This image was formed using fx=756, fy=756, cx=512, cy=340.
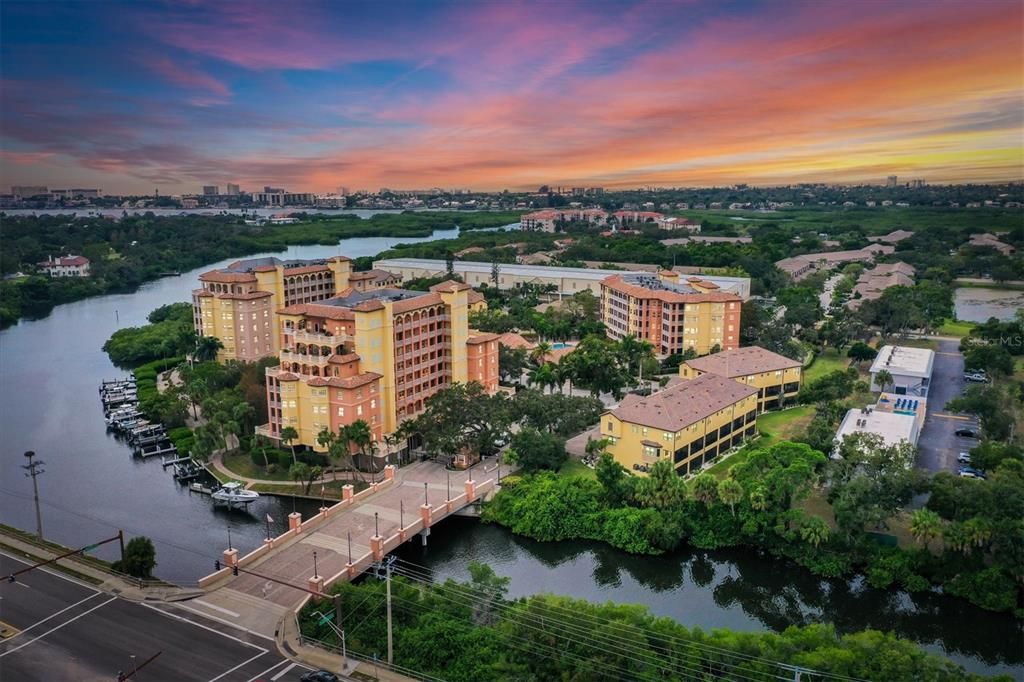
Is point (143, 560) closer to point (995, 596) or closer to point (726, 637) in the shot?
point (726, 637)

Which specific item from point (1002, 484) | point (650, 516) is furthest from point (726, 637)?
point (1002, 484)

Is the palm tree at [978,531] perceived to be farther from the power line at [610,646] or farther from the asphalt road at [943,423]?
the power line at [610,646]

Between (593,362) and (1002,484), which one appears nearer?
(1002,484)

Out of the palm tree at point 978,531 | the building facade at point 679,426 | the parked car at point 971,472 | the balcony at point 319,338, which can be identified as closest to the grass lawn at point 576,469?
the building facade at point 679,426

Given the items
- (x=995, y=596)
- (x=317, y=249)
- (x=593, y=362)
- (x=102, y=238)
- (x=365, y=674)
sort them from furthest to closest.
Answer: (x=317, y=249)
(x=102, y=238)
(x=593, y=362)
(x=995, y=596)
(x=365, y=674)

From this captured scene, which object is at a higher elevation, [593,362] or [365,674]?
[593,362]

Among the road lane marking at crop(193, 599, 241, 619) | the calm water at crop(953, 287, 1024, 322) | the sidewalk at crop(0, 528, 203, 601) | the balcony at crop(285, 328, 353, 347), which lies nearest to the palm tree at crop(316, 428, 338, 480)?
the balcony at crop(285, 328, 353, 347)

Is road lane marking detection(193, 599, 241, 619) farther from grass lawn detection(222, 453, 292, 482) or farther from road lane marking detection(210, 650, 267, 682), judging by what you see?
grass lawn detection(222, 453, 292, 482)
